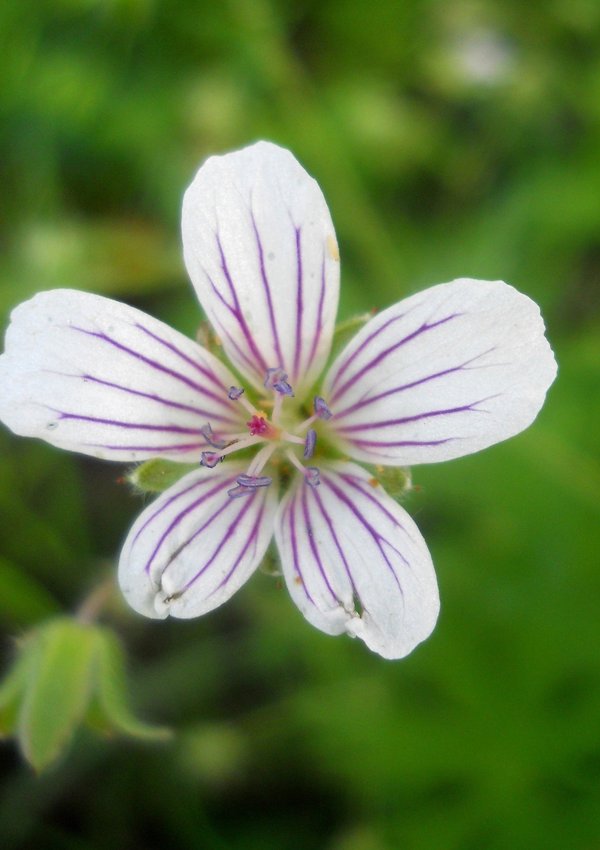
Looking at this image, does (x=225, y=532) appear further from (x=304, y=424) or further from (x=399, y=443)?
(x=399, y=443)

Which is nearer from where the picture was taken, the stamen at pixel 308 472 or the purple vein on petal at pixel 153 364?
the purple vein on petal at pixel 153 364

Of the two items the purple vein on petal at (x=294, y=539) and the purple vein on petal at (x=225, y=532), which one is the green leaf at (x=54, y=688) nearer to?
the purple vein on petal at (x=225, y=532)

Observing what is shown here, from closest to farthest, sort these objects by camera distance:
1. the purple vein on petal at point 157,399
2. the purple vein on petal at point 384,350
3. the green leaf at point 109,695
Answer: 1. the purple vein on petal at point 384,350
2. the purple vein on petal at point 157,399
3. the green leaf at point 109,695

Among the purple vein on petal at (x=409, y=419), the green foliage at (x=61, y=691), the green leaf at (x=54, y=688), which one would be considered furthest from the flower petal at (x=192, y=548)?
the green leaf at (x=54, y=688)

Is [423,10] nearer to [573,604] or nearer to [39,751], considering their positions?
[573,604]

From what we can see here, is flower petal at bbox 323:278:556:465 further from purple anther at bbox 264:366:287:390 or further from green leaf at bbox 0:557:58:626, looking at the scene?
green leaf at bbox 0:557:58:626

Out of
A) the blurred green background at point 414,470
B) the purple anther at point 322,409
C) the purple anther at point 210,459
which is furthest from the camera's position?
the blurred green background at point 414,470

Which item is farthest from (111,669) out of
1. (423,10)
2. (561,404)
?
(423,10)

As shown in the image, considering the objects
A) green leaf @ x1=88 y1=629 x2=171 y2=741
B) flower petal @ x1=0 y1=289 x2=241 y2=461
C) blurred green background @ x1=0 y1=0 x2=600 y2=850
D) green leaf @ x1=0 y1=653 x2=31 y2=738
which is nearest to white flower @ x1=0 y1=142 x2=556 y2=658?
flower petal @ x1=0 y1=289 x2=241 y2=461

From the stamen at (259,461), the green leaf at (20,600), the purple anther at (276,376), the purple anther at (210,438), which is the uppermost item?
the green leaf at (20,600)
